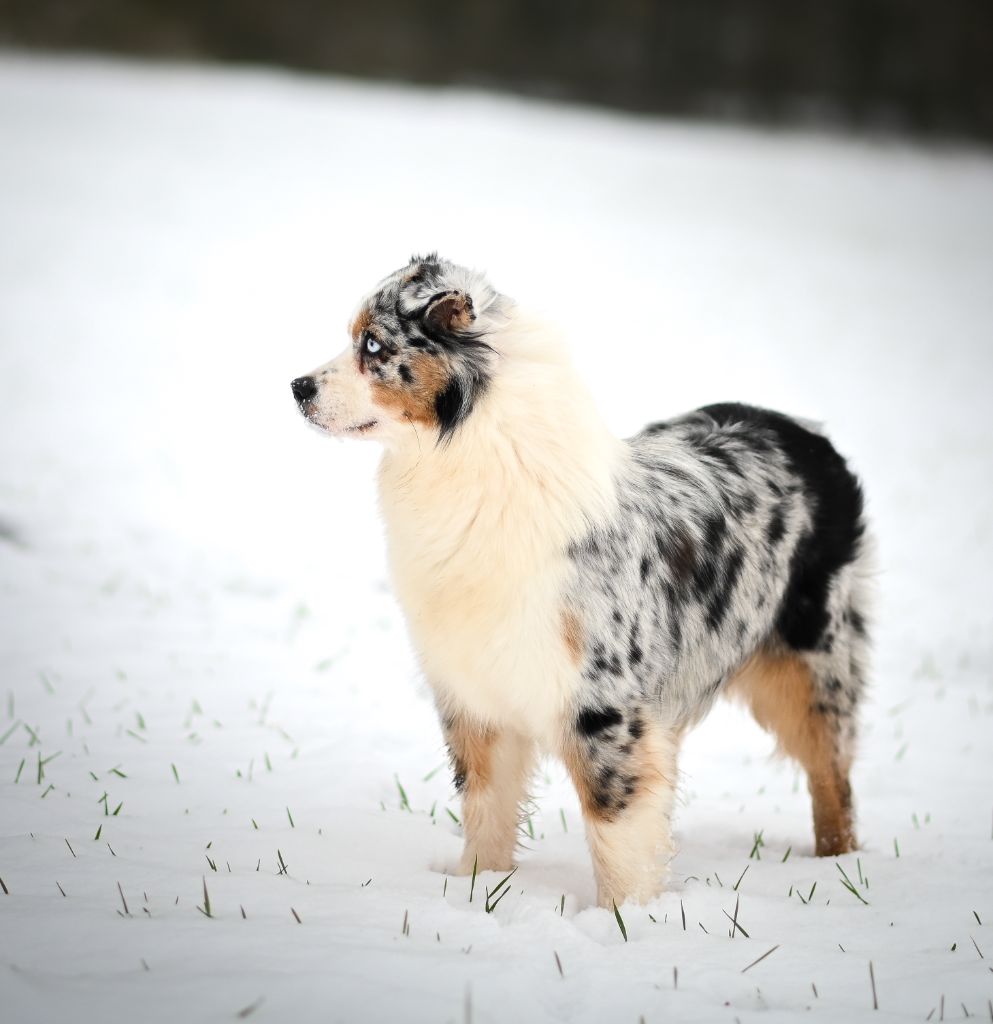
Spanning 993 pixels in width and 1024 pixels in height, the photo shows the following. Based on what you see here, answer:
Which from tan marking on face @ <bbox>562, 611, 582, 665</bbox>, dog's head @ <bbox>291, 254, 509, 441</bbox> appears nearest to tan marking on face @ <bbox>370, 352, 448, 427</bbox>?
dog's head @ <bbox>291, 254, 509, 441</bbox>

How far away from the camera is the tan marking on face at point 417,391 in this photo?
9.78ft

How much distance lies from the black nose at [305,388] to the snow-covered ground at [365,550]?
103cm

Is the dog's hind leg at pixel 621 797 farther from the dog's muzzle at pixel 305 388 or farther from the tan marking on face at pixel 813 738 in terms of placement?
the dog's muzzle at pixel 305 388

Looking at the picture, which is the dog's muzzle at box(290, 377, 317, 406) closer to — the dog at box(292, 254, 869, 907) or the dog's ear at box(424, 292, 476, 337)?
the dog at box(292, 254, 869, 907)

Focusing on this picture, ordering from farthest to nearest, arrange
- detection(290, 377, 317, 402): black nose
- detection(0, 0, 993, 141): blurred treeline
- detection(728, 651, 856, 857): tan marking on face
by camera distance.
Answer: detection(0, 0, 993, 141): blurred treeline, detection(728, 651, 856, 857): tan marking on face, detection(290, 377, 317, 402): black nose

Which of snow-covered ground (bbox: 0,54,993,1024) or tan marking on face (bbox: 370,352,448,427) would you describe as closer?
snow-covered ground (bbox: 0,54,993,1024)

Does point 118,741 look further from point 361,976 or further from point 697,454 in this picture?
point 697,454

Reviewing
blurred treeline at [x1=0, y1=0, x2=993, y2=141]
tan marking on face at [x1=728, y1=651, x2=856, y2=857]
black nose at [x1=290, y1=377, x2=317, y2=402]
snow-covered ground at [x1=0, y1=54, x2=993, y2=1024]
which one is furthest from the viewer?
blurred treeline at [x1=0, y1=0, x2=993, y2=141]

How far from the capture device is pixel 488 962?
2.49 metres

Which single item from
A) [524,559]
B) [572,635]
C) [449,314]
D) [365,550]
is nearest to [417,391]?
[449,314]

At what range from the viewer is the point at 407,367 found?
9.85ft

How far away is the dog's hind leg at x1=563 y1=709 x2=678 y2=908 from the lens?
2980mm

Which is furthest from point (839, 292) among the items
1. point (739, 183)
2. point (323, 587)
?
point (323, 587)

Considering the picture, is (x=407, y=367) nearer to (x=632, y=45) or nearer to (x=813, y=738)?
(x=813, y=738)
